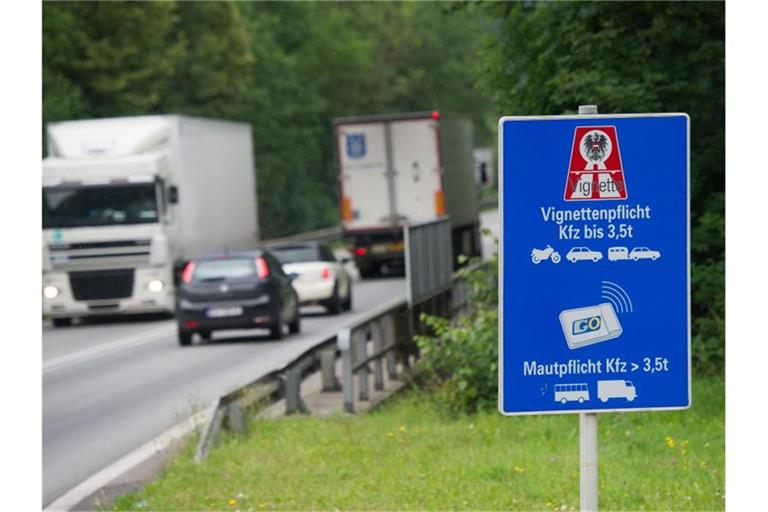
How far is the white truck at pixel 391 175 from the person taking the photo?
40812 millimetres

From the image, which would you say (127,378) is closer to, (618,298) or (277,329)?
(277,329)

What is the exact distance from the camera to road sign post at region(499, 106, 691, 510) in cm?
521

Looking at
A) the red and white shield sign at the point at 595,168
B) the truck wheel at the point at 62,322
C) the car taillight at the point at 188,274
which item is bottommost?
the truck wheel at the point at 62,322

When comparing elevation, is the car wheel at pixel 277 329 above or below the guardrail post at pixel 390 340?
below

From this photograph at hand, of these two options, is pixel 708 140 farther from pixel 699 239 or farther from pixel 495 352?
pixel 495 352

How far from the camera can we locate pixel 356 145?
41375mm

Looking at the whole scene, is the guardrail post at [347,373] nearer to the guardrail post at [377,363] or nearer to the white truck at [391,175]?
the guardrail post at [377,363]

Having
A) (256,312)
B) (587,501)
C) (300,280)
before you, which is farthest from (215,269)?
(587,501)

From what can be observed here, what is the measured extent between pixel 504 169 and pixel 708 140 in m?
11.4

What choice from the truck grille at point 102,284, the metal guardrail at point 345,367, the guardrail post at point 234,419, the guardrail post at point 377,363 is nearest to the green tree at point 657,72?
the metal guardrail at point 345,367

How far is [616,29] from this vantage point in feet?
52.1

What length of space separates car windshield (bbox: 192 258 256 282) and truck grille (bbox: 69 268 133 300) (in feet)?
20.4

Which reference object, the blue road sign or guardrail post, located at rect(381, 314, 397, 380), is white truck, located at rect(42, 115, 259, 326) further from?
the blue road sign

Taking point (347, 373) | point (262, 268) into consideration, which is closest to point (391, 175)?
point (262, 268)
